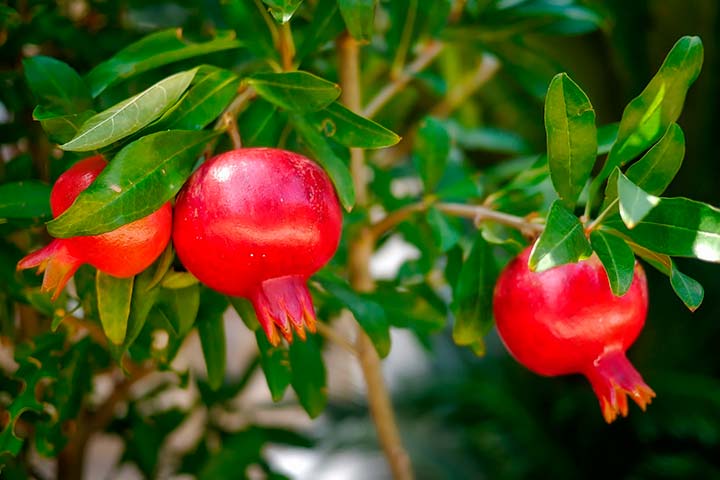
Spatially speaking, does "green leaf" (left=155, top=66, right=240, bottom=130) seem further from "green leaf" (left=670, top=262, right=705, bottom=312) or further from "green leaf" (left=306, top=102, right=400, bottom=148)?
"green leaf" (left=670, top=262, right=705, bottom=312)

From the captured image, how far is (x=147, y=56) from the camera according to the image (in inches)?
23.0

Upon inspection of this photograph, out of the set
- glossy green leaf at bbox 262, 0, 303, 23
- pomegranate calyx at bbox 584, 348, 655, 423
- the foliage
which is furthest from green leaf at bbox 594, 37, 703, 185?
glossy green leaf at bbox 262, 0, 303, 23

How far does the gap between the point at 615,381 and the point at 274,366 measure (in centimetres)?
28

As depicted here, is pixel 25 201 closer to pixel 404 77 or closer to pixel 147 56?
pixel 147 56

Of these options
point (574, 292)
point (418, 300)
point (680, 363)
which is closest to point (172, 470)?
point (418, 300)

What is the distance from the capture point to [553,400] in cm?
170

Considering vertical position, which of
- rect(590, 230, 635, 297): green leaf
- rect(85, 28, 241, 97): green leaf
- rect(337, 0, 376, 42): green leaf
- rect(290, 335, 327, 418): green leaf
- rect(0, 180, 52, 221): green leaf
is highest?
rect(337, 0, 376, 42): green leaf

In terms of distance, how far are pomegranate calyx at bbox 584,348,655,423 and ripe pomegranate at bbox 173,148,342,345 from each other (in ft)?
0.67

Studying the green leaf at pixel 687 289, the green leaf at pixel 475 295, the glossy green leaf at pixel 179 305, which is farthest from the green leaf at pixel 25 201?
the green leaf at pixel 687 289

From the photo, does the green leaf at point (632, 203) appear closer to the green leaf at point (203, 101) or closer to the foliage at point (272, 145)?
the foliage at point (272, 145)

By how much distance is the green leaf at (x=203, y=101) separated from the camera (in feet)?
1.65

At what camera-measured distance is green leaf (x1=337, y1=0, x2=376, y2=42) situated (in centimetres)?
54

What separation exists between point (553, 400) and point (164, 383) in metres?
1.02

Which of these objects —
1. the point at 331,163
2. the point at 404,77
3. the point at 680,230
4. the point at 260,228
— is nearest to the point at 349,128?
the point at 331,163
